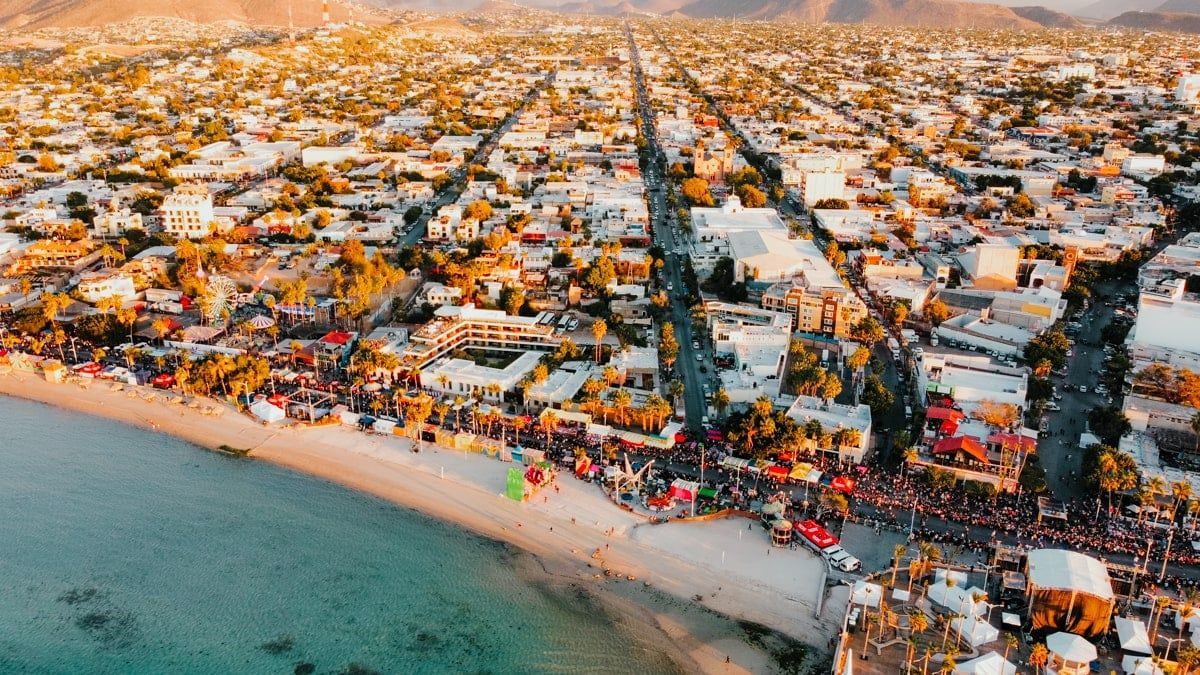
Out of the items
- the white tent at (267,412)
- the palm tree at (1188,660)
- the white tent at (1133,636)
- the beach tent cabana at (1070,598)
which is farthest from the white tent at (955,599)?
the white tent at (267,412)

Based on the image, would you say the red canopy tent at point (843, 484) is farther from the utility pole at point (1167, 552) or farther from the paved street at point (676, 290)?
the utility pole at point (1167, 552)

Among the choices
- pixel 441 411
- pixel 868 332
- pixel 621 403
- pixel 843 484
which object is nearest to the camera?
pixel 843 484

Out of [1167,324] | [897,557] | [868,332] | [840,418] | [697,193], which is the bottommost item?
[897,557]

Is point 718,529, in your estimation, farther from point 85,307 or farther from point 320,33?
point 320,33

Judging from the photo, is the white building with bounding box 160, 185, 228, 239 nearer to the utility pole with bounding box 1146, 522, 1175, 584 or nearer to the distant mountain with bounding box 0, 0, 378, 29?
the utility pole with bounding box 1146, 522, 1175, 584

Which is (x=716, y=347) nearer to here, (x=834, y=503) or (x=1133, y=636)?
(x=834, y=503)

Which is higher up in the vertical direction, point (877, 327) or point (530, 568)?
point (877, 327)

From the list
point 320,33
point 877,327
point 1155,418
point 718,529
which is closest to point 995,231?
point 877,327

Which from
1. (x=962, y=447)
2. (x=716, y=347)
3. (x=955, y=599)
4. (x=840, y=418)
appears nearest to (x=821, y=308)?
(x=716, y=347)
